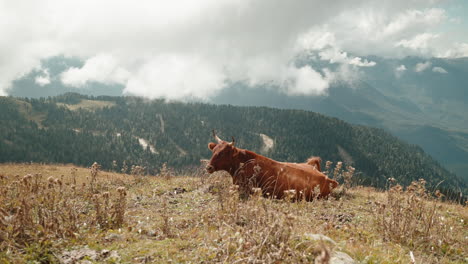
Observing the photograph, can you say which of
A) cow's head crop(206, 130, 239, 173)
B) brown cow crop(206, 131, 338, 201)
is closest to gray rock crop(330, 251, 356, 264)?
brown cow crop(206, 131, 338, 201)

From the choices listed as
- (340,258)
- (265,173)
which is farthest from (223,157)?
(340,258)

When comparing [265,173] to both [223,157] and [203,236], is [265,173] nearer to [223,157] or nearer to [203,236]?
[223,157]

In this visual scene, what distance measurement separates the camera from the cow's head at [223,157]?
10.6m

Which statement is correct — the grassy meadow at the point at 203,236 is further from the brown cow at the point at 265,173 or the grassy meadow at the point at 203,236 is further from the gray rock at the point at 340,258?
the brown cow at the point at 265,173

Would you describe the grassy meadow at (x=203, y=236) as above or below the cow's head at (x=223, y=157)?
below

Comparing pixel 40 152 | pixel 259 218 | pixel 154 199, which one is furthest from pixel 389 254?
pixel 40 152

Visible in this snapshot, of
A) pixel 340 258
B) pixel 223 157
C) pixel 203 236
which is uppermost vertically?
pixel 223 157

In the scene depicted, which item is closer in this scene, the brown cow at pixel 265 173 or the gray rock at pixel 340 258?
the gray rock at pixel 340 258

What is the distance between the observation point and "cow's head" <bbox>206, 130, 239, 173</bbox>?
1062cm

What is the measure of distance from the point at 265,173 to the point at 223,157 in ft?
5.77

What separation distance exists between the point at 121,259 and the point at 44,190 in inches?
110

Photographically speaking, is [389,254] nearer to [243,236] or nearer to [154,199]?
[243,236]

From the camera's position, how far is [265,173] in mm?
10875

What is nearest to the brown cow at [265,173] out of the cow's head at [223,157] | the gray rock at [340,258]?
the cow's head at [223,157]
